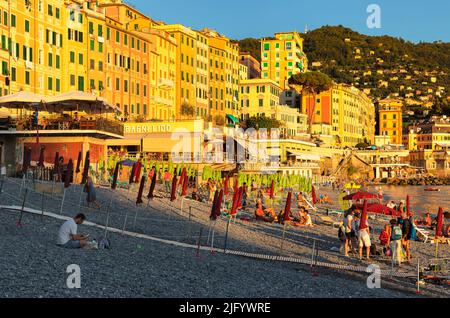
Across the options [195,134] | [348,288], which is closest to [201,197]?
[195,134]

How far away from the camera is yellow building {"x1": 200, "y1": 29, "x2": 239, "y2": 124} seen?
98.1 meters

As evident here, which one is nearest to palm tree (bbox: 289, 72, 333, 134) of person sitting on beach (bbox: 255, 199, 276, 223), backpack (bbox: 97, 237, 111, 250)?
person sitting on beach (bbox: 255, 199, 276, 223)

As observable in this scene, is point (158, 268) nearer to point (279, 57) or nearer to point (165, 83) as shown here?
point (165, 83)

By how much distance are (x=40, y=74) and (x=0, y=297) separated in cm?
4659

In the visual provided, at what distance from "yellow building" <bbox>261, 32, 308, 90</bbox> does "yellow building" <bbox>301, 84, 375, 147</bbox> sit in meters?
6.99

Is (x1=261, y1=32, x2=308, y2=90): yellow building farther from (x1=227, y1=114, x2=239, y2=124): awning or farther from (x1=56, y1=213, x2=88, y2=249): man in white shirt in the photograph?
(x1=56, y1=213, x2=88, y2=249): man in white shirt

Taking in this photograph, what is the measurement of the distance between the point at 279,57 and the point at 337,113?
683 inches

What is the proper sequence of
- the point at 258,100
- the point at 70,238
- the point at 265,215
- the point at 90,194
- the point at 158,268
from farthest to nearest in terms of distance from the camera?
the point at 258,100 < the point at 265,215 < the point at 90,194 < the point at 70,238 < the point at 158,268

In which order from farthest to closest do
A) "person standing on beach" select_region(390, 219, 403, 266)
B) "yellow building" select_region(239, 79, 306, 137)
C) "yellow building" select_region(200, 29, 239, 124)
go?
"yellow building" select_region(239, 79, 306, 137) → "yellow building" select_region(200, 29, 239, 124) → "person standing on beach" select_region(390, 219, 403, 266)

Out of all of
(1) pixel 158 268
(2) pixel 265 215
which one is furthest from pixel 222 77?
(1) pixel 158 268

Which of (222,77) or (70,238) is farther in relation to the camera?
(222,77)

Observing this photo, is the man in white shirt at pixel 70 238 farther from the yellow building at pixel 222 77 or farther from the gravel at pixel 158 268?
the yellow building at pixel 222 77

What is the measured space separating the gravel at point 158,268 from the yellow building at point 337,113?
10732 cm

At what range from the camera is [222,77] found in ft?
334
